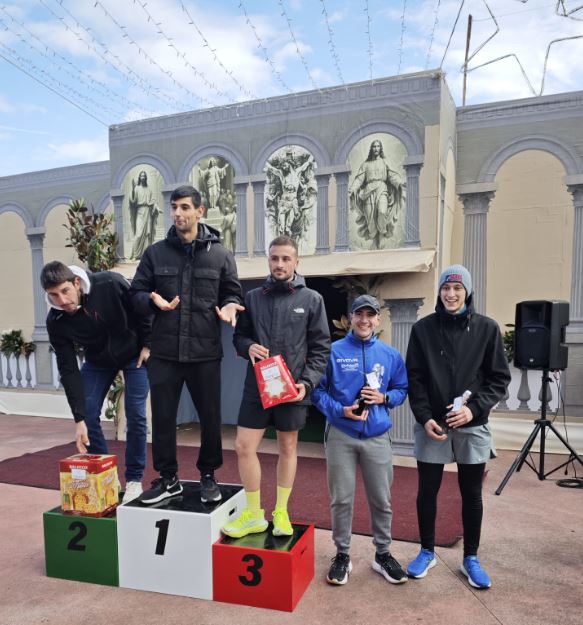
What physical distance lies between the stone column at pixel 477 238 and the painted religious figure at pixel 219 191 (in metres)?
2.71

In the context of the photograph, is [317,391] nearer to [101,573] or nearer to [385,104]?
[101,573]

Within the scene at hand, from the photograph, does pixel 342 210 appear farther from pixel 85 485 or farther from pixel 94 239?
pixel 85 485

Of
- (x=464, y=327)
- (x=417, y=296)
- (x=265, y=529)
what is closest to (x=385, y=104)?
(x=417, y=296)

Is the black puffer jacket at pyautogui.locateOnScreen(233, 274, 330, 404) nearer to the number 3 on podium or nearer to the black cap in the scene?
the black cap

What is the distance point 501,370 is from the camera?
8.68ft

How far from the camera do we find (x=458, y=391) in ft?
8.66

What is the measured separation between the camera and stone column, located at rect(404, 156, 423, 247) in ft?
17.1

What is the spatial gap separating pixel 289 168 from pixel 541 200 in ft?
9.40

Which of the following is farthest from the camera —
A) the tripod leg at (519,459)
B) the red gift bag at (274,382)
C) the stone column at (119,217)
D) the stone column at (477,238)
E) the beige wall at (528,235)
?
the stone column at (119,217)

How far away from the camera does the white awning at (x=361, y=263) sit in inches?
195

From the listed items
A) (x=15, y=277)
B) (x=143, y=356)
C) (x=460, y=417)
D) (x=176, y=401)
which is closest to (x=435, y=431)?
(x=460, y=417)

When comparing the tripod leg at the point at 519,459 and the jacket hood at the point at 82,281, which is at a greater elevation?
the jacket hood at the point at 82,281

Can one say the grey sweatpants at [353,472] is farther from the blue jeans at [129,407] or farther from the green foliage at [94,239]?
the green foliage at [94,239]

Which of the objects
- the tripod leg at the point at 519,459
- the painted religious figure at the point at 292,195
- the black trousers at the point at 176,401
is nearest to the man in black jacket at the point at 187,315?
the black trousers at the point at 176,401
